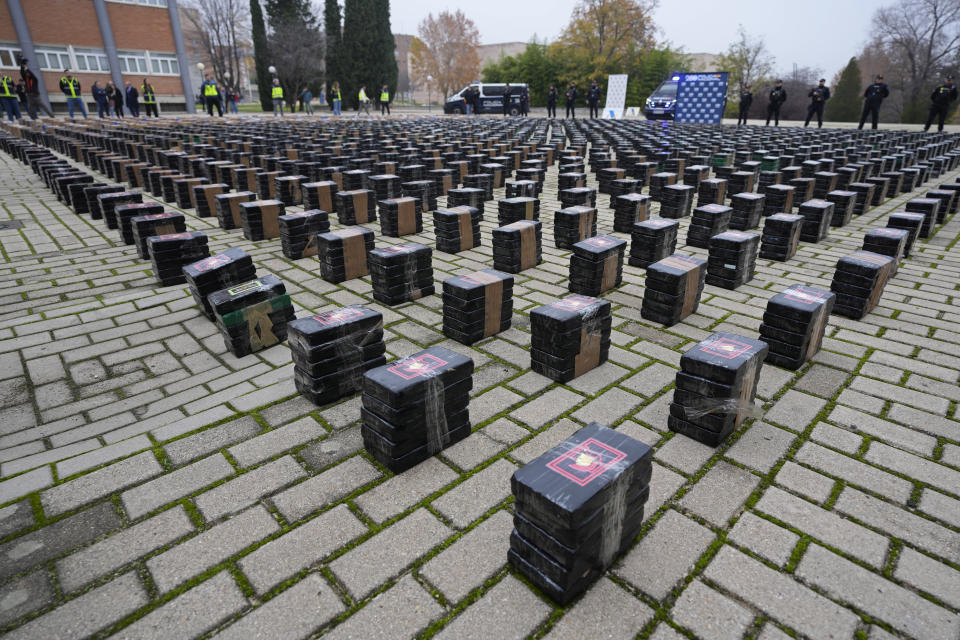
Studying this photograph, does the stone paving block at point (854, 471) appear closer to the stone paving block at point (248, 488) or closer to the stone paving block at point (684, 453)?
the stone paving block at point (684, 453)

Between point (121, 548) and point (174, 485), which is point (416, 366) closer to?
point (174, 485)

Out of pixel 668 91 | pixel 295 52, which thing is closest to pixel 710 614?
pixel 668 91

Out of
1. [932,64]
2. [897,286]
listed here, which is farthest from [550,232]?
[932,64]

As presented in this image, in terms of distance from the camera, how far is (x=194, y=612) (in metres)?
2.32

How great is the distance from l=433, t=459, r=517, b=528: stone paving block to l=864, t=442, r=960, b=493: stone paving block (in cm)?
244

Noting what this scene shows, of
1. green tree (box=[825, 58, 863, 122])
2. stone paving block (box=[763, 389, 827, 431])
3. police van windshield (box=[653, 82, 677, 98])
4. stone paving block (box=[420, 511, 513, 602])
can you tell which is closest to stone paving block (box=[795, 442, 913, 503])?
stone paving block (box=[763, 389, 827, 431])

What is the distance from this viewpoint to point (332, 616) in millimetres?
2289

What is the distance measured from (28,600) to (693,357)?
3914 mm

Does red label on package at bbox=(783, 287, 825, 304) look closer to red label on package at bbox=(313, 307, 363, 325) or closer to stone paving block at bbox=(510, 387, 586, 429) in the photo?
stone paving block at bbox=(510, 387, 586, 429)

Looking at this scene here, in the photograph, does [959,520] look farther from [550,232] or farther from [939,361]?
[550,232]

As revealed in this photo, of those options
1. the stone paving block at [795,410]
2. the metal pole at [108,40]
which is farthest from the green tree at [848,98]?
the metal pole at [108,40]

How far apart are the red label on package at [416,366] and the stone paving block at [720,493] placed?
1.71 meters

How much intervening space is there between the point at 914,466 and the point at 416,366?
10.8 feet

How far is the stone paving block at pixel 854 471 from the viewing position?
10.0ft
